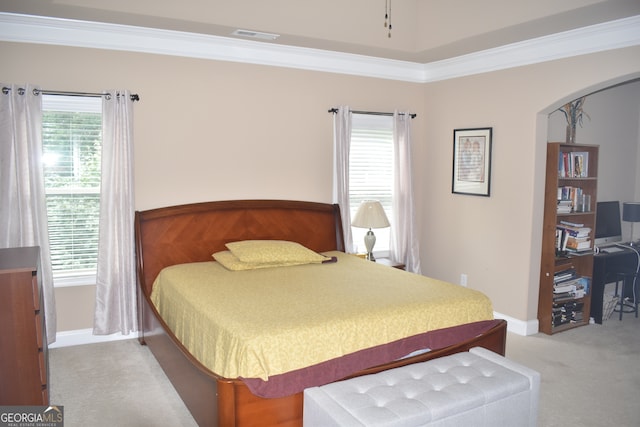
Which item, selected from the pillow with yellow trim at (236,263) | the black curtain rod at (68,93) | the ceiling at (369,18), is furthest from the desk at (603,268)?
the black curtain rod at (68,93)

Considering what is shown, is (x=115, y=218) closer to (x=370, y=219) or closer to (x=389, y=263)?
(x=370, y=219)

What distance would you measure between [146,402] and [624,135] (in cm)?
573

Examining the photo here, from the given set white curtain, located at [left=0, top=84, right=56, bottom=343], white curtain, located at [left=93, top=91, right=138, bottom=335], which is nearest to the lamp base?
white curtain, located at [left=93, top=91, right=138, bottom=335]

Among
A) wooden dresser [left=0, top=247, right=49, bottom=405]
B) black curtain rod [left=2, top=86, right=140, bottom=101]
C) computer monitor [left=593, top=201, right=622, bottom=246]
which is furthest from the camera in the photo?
computer monitor [left=593, top=201, right=622, bottom=246]

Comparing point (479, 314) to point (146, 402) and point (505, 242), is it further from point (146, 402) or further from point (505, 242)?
point (146, 402)

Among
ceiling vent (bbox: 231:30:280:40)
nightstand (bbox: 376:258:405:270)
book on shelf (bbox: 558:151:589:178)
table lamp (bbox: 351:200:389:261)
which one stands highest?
ceiling vent (bbox: 231:30:280:40)

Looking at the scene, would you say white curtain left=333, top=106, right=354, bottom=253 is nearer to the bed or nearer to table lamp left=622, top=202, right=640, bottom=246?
the bed

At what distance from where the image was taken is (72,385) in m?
3.51

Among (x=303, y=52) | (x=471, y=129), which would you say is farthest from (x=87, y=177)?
(x=471, y=129)

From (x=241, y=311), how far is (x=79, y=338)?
1.97 m

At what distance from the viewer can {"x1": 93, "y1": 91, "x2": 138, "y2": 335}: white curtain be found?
4062 millimetres

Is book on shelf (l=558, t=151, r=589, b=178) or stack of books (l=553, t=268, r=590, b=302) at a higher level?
book on shelf (l=558, t=151, r=589, b=178)

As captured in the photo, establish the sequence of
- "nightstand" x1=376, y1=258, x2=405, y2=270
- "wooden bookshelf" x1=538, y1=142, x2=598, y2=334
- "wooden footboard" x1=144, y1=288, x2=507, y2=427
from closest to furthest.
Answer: "wooden footboard" x1=144, y1=288, x2=507, y2=427, "wooden bookshelf" x1=538, y1=142, x2=598, y2=334, "nightstand" x1=376, y1=258, x2=405, y2=270

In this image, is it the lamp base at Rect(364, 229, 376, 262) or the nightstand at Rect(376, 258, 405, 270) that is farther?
the nightstand at Rect(376, 258, 405, 270)
